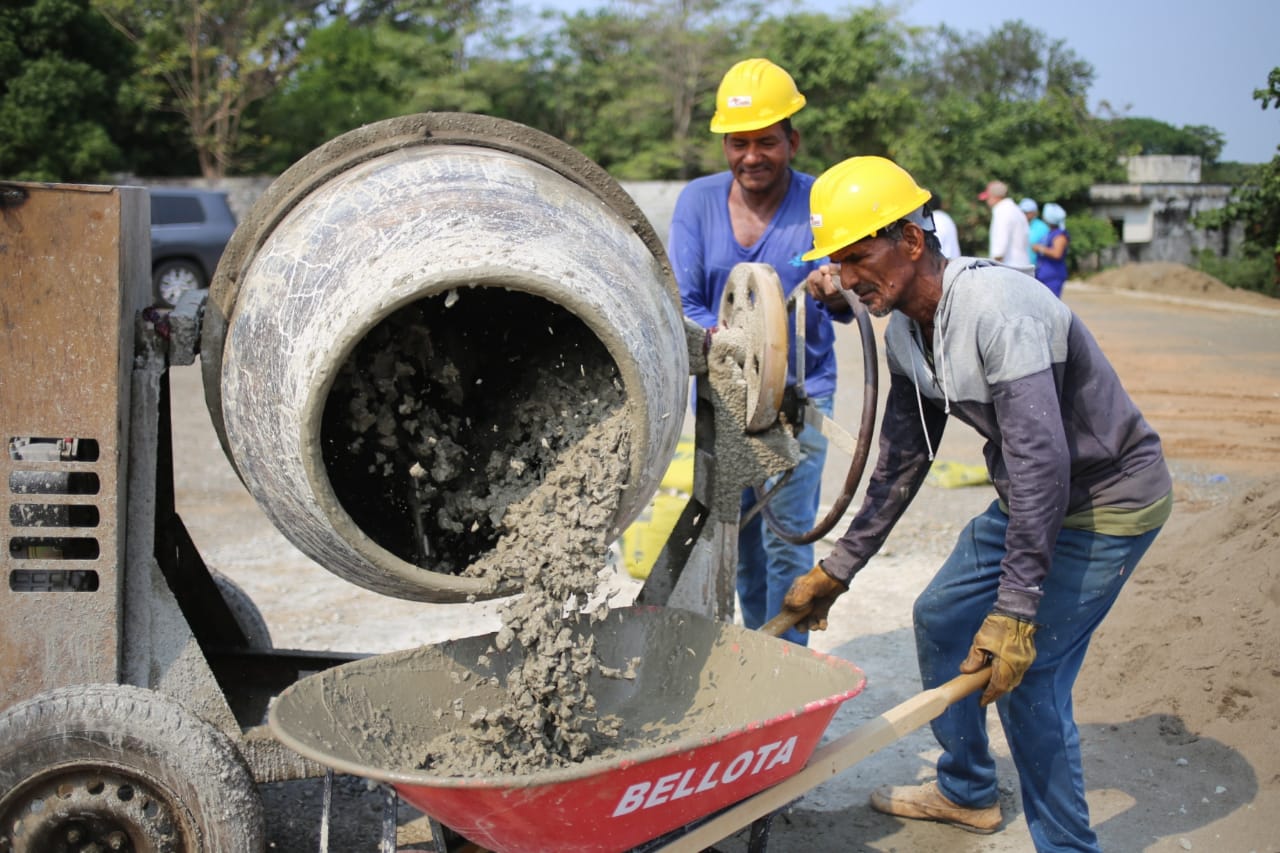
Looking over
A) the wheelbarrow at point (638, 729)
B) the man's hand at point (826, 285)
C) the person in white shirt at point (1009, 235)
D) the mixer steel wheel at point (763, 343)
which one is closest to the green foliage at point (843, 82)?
the person in white shirt at point (1009, 235)

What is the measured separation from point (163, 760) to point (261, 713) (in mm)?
862

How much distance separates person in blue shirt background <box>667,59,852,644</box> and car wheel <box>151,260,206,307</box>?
11423mm

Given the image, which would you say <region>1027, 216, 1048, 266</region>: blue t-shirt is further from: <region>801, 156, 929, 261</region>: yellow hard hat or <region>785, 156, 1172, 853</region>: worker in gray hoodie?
<region>801, 156, 929, 261</region>: yellow hard hat

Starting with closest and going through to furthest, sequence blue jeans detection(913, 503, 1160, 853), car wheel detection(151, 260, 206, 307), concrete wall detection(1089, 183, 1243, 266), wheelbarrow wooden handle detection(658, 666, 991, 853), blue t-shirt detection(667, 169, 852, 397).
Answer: wheelbarrow wooden handle detection(658, 666, 991, 853) → blue jeans detection(913, 503, 1160, 853) → blue t-shirt detection(667, 169, 852, 397) → car wheel detection(151, 260, 206, 307) → concrete wall detection(1089, 183, 1243, 266)

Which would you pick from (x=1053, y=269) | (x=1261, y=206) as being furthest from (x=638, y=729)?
(x=1053, y=269)

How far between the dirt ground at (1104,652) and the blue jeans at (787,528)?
0.60 meters

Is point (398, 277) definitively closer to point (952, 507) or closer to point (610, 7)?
point (952, 507)

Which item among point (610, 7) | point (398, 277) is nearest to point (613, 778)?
point (398, 277)

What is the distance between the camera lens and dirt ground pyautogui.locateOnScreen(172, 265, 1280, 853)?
366 cm

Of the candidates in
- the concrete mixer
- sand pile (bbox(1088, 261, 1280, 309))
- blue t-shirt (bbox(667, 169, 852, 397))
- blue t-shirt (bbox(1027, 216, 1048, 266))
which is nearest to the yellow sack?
blue t-shirt (bbox(667, 169, 852, 397))

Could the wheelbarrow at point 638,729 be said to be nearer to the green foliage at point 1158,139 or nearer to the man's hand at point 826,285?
the man's hand at point 826,285

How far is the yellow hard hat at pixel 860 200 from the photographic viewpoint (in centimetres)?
288

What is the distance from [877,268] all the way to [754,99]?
1.23 m

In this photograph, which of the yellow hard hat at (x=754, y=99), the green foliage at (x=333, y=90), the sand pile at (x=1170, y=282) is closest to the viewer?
the yellow hard hat at (x=754, y=99)
